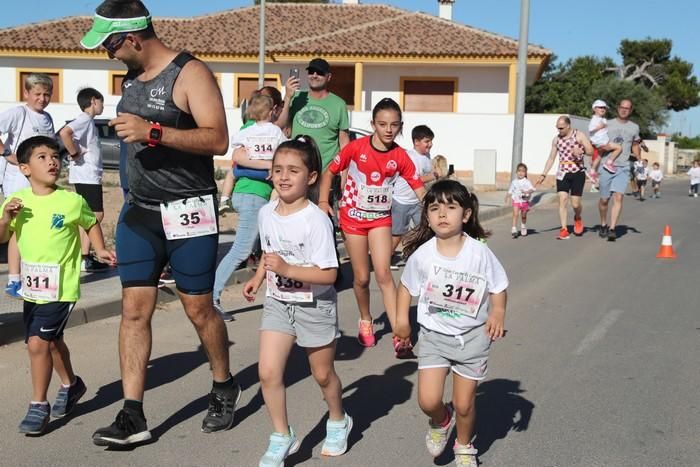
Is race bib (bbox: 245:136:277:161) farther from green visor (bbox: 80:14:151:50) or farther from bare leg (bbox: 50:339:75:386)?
green visor (bbox: 80:14:151:50)

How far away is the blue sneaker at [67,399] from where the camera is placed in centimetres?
492

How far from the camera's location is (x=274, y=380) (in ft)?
13.7

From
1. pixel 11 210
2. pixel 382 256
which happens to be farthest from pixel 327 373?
pixel 382 256

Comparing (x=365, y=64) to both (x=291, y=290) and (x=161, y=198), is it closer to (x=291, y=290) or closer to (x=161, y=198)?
(x=161, y=198)

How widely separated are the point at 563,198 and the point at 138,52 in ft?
35.6

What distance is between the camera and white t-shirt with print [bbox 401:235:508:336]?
4133mm

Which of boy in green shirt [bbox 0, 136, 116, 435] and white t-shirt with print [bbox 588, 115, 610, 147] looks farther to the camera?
white t-shirt with print [bbox 588, 115, 610, 147]

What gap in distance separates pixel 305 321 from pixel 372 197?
2404mm

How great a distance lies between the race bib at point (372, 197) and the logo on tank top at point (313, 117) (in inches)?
51.5

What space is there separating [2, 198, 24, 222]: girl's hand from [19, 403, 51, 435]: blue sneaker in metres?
1.03

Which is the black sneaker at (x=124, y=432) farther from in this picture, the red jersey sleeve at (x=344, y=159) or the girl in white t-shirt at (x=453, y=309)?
the red jersey sleeve at (x=344, y=159)

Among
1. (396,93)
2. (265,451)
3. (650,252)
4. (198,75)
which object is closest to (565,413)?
(265,451)

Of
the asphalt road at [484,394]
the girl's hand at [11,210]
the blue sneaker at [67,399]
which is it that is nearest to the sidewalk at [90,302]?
the asphalt road at [484,394]

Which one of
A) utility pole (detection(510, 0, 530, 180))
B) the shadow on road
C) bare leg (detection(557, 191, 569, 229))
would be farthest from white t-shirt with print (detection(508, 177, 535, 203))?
the shadow on road
